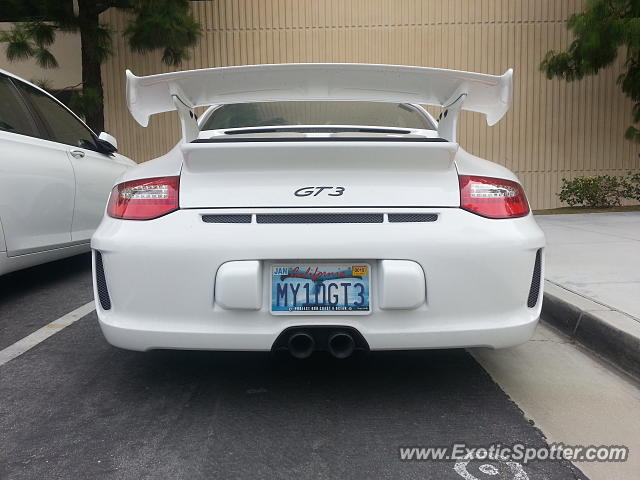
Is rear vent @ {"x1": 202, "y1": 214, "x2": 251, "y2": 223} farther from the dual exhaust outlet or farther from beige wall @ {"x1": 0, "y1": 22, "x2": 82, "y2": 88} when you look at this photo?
beige wall @ {"x1": 0, "y1": 22, "x2": 82, "y2": 88}

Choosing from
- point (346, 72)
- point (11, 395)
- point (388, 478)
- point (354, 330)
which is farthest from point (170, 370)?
point (346, 72)

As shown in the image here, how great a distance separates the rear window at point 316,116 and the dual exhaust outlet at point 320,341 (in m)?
1.55

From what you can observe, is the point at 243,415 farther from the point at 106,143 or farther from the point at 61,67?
the point at 61,67

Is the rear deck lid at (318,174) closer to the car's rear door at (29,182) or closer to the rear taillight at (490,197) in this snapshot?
the rear taillight at (490,197)

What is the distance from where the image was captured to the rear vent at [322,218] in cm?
226

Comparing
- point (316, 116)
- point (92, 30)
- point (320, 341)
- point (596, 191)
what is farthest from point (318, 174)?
point (596, 191)

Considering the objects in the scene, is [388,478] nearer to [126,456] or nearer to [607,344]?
[126,456]

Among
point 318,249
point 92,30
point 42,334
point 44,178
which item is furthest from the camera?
point 92,30

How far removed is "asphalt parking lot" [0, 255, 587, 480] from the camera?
1959mm

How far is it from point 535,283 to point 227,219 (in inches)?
50.4

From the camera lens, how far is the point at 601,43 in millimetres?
10180

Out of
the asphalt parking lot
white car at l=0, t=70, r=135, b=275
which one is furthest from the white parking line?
white car at l=0, t=70, r=135, b=275

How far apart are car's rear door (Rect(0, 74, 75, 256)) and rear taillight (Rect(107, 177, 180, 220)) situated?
173 centimetres

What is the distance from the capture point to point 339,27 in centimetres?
1251
